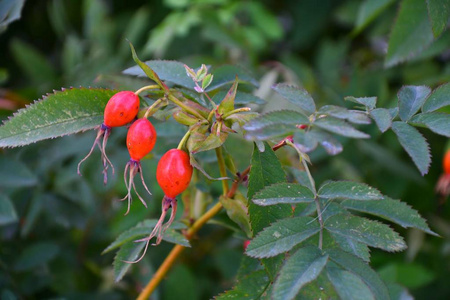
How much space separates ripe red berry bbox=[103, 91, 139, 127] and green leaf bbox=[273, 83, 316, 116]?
192 mm

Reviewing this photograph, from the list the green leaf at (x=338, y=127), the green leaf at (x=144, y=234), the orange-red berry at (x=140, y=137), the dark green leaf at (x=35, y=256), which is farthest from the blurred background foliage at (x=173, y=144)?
the green leaf at (x=338, y=127)

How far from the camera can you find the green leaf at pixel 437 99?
28.9 inches

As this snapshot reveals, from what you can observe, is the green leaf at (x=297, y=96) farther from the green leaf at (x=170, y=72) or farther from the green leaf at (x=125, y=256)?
the green leaf at (x=125, y=256)

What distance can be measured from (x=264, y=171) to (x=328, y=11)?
1.61 m

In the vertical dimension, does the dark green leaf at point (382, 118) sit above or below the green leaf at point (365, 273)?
above

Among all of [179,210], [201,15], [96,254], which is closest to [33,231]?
[96,254]

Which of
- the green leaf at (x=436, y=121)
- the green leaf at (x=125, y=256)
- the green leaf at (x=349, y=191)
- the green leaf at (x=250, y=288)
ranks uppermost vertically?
the green leaf at (x=436, y=121)

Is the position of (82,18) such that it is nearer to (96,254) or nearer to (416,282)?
(96,254)

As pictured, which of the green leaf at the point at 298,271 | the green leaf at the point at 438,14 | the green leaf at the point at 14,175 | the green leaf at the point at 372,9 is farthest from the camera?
the green leaf at the point at 372,9

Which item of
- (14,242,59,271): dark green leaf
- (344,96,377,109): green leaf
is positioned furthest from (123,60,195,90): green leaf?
(14,242,59,271): dark green leaf

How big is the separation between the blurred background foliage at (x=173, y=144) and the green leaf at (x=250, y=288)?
0.20m

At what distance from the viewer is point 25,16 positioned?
2.17 m

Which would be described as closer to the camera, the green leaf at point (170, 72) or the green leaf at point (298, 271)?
the green leaf at point (298, 271)

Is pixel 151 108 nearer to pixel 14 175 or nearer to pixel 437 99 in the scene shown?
pixel 437 99
